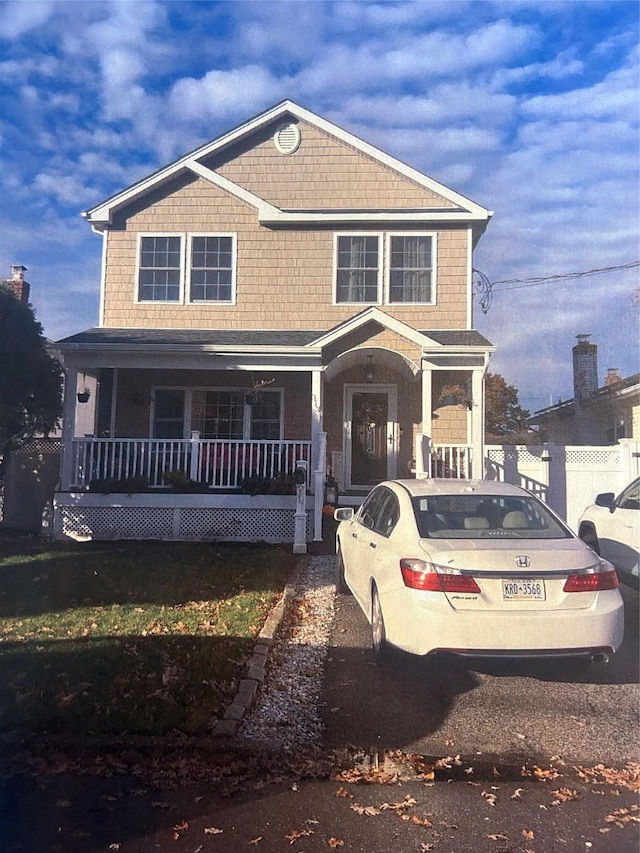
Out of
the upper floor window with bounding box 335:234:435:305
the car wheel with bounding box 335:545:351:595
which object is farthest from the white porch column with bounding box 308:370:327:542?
the car wheel with bounding box 335:545:351:595

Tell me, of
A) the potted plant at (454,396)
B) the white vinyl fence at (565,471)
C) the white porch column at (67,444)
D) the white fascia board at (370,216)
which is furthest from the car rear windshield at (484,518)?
the white fascia board at (370,216)

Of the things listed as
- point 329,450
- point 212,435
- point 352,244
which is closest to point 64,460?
point 212,435

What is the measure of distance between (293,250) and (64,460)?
254 inches

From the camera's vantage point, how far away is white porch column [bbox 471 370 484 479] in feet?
40.6

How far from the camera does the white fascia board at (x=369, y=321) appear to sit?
40.9 ft

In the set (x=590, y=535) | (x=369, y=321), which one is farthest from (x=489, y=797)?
(x=369, y=321)

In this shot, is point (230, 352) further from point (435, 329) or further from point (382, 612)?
point (382, 612)

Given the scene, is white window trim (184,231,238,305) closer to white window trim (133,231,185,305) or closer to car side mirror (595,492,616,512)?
white window trim (133,231,185,305)

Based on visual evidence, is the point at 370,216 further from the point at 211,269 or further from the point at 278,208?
the point at 211,269

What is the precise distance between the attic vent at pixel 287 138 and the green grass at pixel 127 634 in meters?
9.19

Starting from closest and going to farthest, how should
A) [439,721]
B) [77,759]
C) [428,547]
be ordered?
[77,759] < [439,721] < [428,547]

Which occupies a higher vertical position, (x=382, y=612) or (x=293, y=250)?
(x=293, y=250)

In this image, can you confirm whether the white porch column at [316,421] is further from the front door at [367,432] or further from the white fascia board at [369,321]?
the front door at [367,432]

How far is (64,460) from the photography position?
40.4 feet
